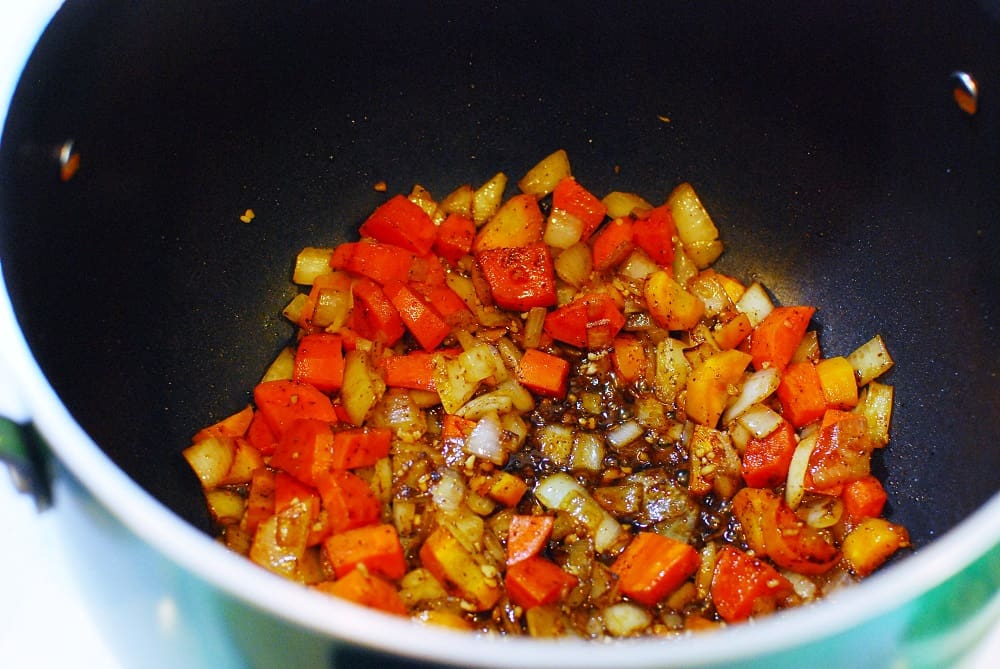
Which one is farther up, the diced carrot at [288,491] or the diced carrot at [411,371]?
the diced carrot at [411,371]

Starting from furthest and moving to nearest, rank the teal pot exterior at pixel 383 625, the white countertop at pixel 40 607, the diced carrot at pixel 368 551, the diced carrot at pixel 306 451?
the diced carrot at pixel 306 451, the diced carrot at pixel 368 551, the white countertop at pixel 40 607, the teal pot exterior at pixel 383 625

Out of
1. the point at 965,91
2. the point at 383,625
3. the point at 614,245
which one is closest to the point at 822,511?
the point at 614,245

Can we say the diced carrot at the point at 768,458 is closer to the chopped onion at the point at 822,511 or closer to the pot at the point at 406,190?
the chopped onion at the point at 822,511

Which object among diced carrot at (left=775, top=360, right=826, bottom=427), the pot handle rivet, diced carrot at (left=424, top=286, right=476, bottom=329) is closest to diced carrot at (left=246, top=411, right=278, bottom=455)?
diced carrot at (left=424, top=286, right=476, bottom=329)

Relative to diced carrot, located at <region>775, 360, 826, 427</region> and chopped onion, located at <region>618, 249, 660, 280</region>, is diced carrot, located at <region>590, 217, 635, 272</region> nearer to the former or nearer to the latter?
chopped onion, located at <region>618, 249, 660, 280</region>

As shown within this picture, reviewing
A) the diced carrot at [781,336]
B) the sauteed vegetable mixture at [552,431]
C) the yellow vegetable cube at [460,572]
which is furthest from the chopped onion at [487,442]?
the diced carrot at [781,336]

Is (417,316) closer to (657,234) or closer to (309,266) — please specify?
(309,266)
